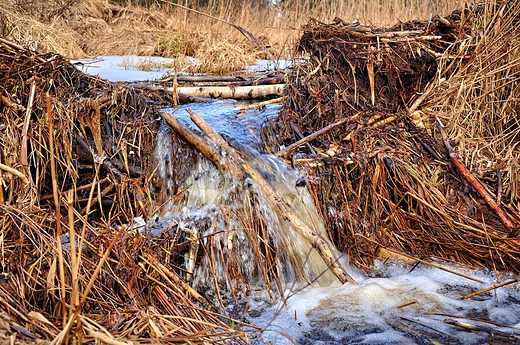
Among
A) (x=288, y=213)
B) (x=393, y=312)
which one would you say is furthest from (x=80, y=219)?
(x=393, y=312)

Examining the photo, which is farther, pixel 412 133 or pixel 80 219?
pixel 412 133

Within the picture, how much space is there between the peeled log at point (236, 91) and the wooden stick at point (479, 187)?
Answer: 1776mm

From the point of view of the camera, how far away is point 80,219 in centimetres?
235

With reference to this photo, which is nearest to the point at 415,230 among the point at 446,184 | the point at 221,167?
the point at 446,184

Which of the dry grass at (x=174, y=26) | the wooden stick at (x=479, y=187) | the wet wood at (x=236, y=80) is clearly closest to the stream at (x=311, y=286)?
the wooden stick at (x=479, y=187)

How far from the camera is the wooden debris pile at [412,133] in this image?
285cm

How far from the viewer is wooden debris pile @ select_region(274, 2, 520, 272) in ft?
9.34

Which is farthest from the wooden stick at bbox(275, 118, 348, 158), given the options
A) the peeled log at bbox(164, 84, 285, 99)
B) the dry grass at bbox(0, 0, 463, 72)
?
the dry grass at bbox(0, 0, 463, 72)

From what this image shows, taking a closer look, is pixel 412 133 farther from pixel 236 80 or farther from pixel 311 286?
pixel 236 80

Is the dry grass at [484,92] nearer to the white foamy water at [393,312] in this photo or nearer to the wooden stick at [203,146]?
the white foamy water at [393,312]

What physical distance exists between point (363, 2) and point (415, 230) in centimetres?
448

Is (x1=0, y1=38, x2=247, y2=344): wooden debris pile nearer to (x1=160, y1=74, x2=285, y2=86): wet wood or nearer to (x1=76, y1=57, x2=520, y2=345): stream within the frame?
(x1=76, y1=57, x2=520, y2=345): stream

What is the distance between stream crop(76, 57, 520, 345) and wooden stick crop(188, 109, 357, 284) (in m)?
0.05

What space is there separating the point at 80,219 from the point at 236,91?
2.45 metres
